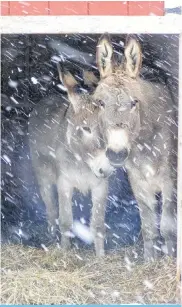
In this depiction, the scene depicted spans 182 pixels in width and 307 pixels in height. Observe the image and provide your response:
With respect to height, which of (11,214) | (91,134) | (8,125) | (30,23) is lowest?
(11,214)

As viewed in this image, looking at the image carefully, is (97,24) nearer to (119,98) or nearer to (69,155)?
(119,98)

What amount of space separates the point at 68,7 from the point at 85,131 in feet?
3.47

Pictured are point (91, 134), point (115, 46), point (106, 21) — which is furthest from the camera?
point (115, 46)

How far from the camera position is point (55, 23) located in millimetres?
6277

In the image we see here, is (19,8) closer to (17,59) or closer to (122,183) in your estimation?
(17,59)

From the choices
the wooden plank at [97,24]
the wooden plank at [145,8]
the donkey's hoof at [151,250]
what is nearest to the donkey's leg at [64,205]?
the donkey's hoof at [151,250]

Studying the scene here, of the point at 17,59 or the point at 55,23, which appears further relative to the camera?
the point at 17,59

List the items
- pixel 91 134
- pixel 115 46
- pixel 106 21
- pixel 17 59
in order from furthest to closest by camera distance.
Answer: pixel 17 59 → pixel 115 46 → pixel 91 134 → pixel 106 21

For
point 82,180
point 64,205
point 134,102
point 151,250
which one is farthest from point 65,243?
point 134,102

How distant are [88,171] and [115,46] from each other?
1.14 m

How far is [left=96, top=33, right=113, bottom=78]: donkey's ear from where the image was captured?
21.1 ft

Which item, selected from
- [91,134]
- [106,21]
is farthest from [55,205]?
[106,21]

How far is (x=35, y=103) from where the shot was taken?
7.95 metres

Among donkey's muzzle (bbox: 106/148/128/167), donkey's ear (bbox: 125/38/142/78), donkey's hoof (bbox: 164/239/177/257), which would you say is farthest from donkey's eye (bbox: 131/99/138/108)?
donkey's hoof (bbox: 164/239/177/257)
